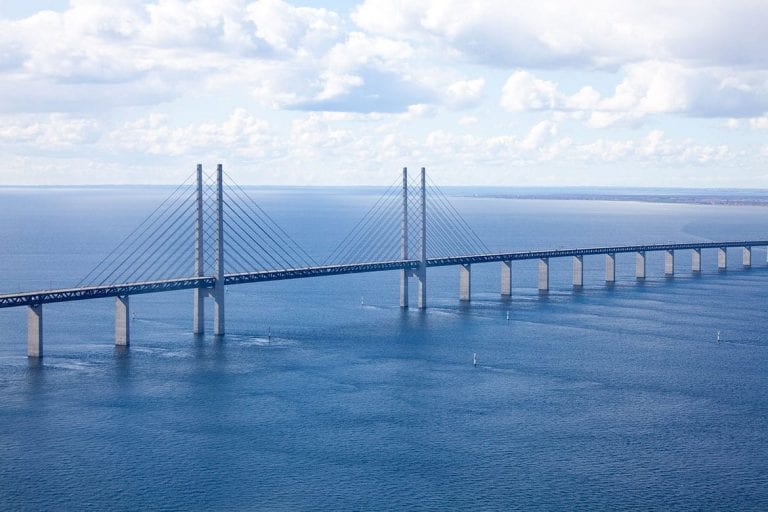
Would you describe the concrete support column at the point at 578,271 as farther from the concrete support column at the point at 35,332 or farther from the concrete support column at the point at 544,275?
the concrete support column at the point at 35,332

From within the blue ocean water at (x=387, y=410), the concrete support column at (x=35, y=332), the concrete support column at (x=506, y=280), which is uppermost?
the concrete support column at (x=506, y=280)

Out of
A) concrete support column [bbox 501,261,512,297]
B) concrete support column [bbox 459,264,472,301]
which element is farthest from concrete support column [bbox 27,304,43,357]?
concrete support column [bbox 501,261,512,297]

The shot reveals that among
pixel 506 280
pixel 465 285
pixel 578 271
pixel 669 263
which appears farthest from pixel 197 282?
pixel 669 263

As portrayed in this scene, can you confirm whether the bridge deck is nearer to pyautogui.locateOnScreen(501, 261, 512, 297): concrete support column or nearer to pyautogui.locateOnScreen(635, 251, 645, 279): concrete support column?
pyautogui.locateOnScreen(501, 261, 512, 297): concrete support column

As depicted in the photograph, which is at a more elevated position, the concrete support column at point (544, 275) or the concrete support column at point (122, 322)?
the concrete support column at point (544, 275)

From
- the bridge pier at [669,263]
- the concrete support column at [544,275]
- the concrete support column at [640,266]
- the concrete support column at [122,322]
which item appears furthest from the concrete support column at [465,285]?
the bridge pier at [669,263]

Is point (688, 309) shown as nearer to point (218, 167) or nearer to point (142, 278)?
point (218, 167)

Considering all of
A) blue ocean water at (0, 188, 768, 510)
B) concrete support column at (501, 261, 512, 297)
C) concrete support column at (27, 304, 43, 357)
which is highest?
concrete support column at (501, 261, 512, 297)
